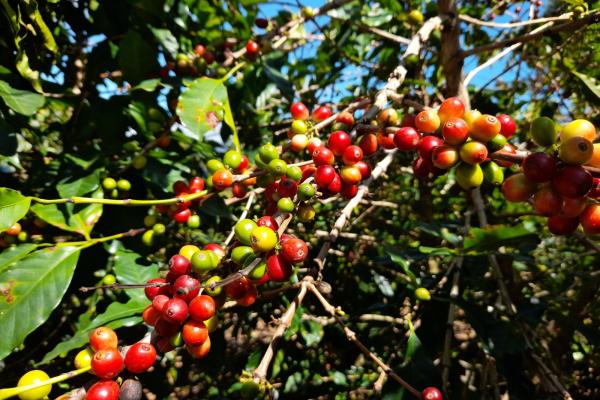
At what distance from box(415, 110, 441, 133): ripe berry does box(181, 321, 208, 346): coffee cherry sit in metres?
0.76

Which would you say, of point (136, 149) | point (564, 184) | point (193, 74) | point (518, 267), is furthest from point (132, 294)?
point (518, 267)

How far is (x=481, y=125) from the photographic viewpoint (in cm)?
85

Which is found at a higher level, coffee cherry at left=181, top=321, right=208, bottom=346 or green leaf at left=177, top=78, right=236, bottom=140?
green leaf at left=177, top=78, right=236, bottom=140

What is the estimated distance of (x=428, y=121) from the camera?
0.95 m

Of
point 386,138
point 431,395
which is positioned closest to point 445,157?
point 386,138

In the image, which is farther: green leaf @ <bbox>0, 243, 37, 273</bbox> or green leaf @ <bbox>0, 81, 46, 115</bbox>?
green leaf @ <bbox>0, 81, 46, 115</bbox>

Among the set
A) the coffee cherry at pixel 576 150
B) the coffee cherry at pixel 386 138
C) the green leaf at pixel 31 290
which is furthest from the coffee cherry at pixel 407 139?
the green leaf at pixel 31 290

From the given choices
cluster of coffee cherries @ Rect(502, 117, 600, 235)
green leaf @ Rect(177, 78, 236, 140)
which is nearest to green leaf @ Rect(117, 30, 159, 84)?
green leaf @ Rect(177, 78, 236, 140)

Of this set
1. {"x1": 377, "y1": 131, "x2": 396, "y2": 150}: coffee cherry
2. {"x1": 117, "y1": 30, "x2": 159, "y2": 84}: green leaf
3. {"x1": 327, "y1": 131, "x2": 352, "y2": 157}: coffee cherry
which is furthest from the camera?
{"x1": 117, "y1": 30, "x2": 159, "y2": 84}: green leaf

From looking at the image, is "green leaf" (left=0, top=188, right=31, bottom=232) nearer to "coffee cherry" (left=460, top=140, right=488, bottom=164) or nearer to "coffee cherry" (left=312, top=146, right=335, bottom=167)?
"coffee cherry" (left=312, top=146, right=335, bottom=167)

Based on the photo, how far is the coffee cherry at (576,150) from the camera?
2.33ft

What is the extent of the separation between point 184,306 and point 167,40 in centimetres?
157

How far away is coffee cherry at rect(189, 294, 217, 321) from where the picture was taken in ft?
2.76

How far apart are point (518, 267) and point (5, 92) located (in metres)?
3.04
